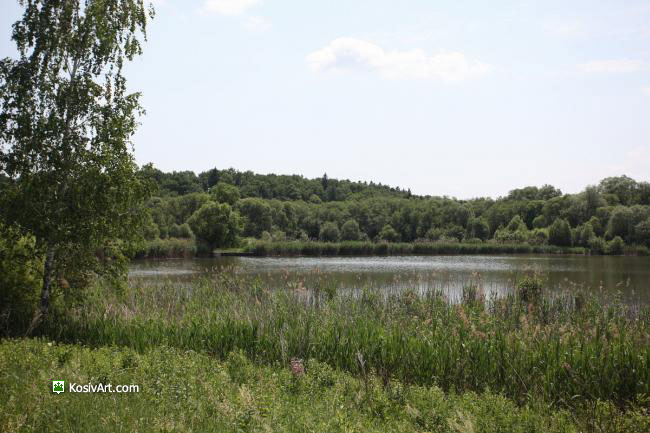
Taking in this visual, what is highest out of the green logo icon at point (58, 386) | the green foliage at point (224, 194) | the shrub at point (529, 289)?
the green foliage at point (224, 194)

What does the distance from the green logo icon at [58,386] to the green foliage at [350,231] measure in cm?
7845

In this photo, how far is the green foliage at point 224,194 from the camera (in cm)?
7944

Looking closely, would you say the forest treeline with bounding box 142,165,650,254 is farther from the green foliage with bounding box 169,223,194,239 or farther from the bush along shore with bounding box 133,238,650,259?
the bush along shore with bounding box 133,238,650,259

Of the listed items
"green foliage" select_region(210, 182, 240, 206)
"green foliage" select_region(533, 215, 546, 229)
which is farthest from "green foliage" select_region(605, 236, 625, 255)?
"green foliage" select_region(210, 182, 240, 206)

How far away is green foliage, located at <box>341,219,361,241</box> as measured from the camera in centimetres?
8450

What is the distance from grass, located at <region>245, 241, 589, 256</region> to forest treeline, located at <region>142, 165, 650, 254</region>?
16.9 feet

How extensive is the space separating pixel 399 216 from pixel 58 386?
8959cm

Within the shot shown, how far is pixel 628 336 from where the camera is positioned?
876cm

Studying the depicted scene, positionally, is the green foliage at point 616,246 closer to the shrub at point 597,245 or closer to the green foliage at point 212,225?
the shrub at point 597,245

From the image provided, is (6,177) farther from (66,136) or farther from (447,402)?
(447,402)

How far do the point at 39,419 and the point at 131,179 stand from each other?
593cm

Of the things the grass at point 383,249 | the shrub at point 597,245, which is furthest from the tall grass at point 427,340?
the shrub at point 597,245

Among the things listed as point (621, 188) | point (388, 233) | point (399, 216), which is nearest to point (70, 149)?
point (388, 233)

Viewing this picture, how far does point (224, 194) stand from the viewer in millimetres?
80500
